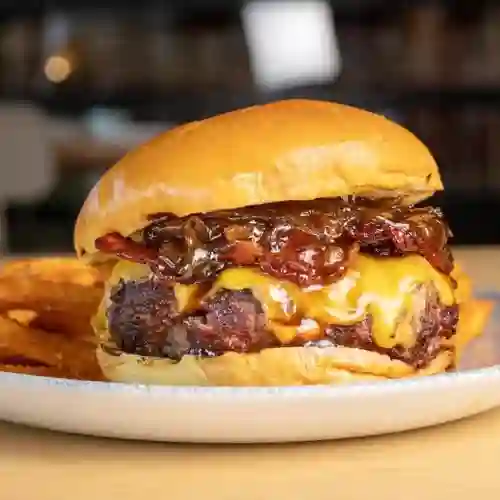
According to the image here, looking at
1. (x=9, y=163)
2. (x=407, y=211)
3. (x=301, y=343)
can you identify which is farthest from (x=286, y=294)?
(x=9, y=163)

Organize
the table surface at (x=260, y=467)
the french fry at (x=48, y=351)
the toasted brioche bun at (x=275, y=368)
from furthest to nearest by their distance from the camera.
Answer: the french fry at (x=48, y=351) → the toasted brioche bun at (x=275, y=368) → the table surface at (x=260, y=467)

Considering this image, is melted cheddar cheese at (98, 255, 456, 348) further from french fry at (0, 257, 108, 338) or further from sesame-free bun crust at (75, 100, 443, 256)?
french fry at (0, 257, 108, 338)

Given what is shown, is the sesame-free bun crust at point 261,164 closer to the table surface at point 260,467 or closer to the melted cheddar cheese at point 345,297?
the melted cheddar cheese at point 345,297

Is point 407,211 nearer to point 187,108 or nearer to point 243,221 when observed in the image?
point 243,221

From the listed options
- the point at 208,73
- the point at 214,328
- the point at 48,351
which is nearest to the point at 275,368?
the point at 214,328

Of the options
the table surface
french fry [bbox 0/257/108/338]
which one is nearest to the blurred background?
french fry [bbox 0/257/108/338]

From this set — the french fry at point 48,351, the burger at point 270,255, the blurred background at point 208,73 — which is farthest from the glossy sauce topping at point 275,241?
the blurred background at point 208,73

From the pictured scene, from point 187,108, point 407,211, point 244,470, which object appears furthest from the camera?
point 187,108
